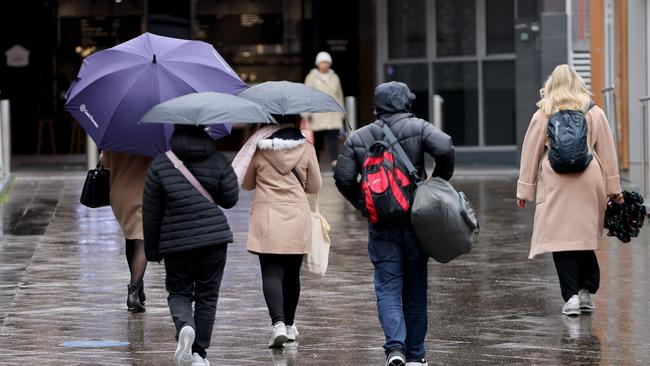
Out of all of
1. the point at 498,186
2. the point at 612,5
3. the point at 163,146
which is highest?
the point at 612,5

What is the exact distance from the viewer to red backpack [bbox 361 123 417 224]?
292 inches

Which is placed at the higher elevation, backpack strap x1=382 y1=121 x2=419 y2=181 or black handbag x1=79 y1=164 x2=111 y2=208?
backpack strap x1=382 y1=121 x2=419 y2=181

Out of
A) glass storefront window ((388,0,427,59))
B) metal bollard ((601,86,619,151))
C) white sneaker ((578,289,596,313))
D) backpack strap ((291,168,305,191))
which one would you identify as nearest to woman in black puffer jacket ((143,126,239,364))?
backpack strap ((291,168,305,191))

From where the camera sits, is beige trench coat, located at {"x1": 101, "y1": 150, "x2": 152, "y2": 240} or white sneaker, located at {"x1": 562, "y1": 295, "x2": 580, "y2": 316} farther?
beige trench coat, located at {"x1": 101, "y1": 150, "x2": 152, "y2": 240}

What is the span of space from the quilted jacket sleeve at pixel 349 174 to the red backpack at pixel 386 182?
3.4 inches

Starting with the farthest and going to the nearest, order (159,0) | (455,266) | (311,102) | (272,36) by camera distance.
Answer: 1. (272,36)
2. (159,0)
3. (455,266)
4. (311,102)

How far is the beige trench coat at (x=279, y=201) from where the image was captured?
27.3 feet

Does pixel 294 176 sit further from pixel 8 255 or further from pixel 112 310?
pixel 8 255

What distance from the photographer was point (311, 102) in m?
8.27

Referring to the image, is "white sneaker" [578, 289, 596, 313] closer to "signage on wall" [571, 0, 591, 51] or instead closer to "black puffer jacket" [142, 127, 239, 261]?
"black puffer jacket" [142, 127, 239, 261]

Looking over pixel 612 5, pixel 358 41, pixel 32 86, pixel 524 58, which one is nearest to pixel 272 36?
pixel 358 41

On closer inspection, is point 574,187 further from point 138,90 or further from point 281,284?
point 138,90

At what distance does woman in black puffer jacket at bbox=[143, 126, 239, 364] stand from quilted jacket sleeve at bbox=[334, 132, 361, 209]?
608 millimetres

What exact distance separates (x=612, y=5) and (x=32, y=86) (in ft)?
43.3
